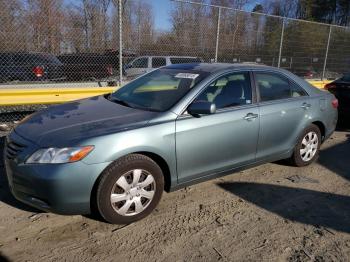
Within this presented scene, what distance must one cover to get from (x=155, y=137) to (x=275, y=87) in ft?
7.05

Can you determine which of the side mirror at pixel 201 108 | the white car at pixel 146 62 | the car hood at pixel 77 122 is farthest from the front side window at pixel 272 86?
the white car at pixel 146 62

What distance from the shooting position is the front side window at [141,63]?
877cm

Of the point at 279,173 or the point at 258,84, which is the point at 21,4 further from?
the point at 279,173

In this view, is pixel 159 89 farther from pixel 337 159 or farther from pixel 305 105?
pixel 337 159

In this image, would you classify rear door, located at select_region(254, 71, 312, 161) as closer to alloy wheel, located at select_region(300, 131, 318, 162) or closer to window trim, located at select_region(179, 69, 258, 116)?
window trim, located at select_region(179, 69, 258, 116)

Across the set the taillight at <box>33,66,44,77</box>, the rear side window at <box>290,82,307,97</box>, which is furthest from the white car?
the rear side window at <box>290,82,307,97</box>

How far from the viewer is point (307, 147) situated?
5.25 meters

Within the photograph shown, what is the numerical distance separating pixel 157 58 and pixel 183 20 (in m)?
1.16

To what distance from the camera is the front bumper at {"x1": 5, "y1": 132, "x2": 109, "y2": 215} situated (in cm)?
307

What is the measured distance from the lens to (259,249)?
3186 mm

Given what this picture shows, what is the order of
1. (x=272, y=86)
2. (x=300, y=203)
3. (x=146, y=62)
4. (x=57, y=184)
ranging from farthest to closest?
(x=146, y=62), (x=272, y=86), (x=300, y=203), (x=57, y=184)

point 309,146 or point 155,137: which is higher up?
point 155,137

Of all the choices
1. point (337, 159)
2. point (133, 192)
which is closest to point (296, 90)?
point (337, 159)

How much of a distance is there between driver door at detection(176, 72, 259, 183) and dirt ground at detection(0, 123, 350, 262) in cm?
43
